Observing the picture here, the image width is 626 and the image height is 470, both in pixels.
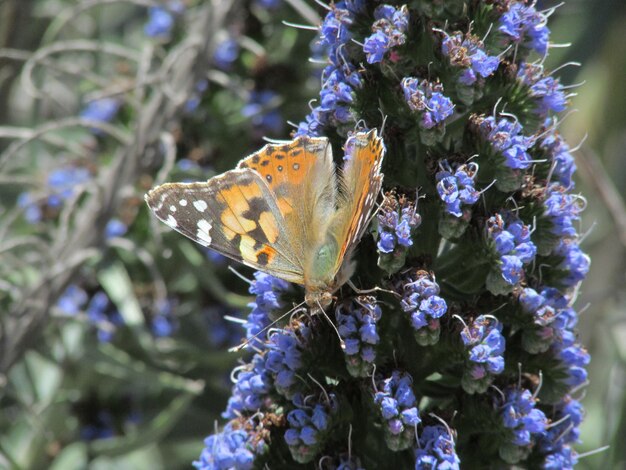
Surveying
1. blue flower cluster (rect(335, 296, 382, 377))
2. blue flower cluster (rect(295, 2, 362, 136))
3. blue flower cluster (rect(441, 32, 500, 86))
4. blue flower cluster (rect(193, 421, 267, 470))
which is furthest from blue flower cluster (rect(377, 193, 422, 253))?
blue flower cluster (rect(193, 421, 267, 470))

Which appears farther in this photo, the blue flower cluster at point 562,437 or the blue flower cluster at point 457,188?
the blue flower cluster at point 562,437

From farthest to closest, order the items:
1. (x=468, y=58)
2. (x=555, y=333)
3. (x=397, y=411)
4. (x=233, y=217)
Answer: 1. (x=233, y=217)
2. (x=555, y=333)
3. (x=468, y=58)
4. (x=397, y=411)

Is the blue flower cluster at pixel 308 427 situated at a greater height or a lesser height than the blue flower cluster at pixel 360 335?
lesser

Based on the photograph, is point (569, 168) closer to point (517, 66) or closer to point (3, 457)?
point (517, 66)

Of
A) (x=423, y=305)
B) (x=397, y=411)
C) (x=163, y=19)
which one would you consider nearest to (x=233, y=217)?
(x=423, y=305)

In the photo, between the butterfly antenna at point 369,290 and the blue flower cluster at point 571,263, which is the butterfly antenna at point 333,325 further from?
the blue flower cluster at point 571,263

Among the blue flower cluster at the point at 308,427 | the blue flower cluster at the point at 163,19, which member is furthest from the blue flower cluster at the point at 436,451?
the blue flower cluster at the point at 163,19

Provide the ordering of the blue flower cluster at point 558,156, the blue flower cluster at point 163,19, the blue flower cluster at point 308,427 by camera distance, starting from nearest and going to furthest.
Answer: the blue flower cluster at point 308,427 < the blue flower cluster at point 558,156 < the blue flower cluster at point 163,19

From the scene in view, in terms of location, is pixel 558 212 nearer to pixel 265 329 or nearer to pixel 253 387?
pixel 265 329
